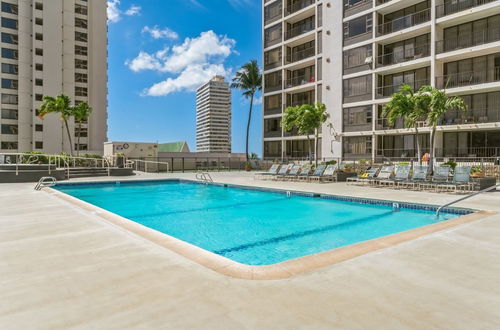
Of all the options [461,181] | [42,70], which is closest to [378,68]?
[461,181]

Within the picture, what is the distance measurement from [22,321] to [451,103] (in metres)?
17.3

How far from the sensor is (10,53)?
44375mm

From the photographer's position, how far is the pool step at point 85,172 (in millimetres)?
20298

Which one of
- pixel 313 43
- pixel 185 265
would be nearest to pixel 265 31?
pixel 313 43

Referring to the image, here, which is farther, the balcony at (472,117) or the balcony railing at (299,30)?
the balcony railing at (299,30)

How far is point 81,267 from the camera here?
368 centimetres

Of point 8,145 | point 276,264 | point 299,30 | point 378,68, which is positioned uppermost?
point 299,30

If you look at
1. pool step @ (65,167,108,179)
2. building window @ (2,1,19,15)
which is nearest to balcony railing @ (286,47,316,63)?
pool step @ (65,167,108,179)

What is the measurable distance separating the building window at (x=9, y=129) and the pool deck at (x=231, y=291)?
161 feet

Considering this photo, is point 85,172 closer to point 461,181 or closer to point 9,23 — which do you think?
point 461,181

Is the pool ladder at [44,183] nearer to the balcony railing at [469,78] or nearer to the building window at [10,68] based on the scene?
the balcony railing at [469,78]

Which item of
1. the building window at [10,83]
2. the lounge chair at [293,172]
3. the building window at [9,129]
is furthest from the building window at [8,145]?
the lounge chair at [293,172]

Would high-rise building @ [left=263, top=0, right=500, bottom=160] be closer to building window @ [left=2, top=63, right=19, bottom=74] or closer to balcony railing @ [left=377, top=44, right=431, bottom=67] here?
balcony railing @ [left=377, top=44, right=431, bottom=67]

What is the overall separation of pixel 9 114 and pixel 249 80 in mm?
33208
